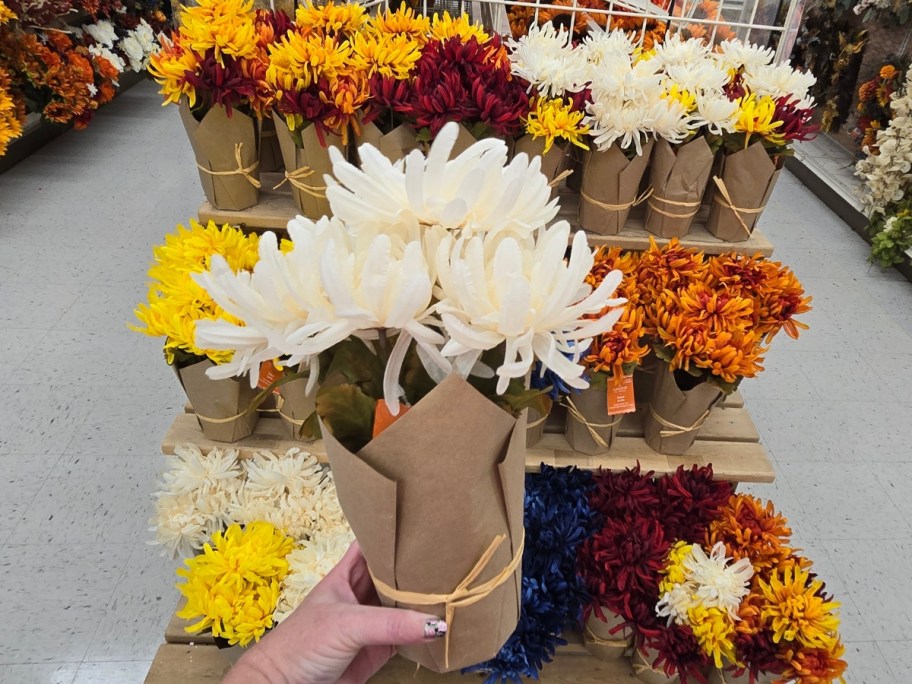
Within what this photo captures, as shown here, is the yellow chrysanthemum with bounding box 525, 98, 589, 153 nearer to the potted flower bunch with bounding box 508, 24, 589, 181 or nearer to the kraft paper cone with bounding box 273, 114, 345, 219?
the potted flower bunch with bounding box 508, 24, 589, 181

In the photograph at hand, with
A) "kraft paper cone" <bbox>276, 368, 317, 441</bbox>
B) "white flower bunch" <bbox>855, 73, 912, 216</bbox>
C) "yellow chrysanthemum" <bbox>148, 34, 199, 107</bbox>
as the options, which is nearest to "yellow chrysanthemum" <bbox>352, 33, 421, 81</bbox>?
"yellow chrysanthemum" <bbox>148, 34, 199, 107</bbox>

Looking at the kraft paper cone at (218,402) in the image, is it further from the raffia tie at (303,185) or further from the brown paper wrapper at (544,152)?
the brown paper wrapper at (544,152)

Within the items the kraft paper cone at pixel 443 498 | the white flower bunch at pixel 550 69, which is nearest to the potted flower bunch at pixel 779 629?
the kraft paper cone at pixel 443 498

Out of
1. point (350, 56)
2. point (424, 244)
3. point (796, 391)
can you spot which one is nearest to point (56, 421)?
point (350, 56)

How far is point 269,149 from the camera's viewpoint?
166 centimetres

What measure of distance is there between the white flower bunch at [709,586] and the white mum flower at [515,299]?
83 centimetres

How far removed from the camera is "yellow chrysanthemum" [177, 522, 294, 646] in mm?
1145

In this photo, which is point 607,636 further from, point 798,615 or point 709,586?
point 798,615

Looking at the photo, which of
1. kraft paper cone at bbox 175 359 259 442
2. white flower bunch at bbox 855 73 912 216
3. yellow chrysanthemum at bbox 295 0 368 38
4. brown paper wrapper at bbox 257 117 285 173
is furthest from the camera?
white flower bunch at bbox 855 73 912 216

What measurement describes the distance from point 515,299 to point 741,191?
1200 mm

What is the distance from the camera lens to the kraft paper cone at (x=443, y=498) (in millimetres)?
589

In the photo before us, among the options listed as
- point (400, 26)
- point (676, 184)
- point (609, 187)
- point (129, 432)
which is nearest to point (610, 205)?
point (609, 187)

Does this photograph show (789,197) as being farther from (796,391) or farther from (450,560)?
(450,560)

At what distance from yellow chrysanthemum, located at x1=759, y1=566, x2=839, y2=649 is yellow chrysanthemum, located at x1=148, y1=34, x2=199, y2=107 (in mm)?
1460
